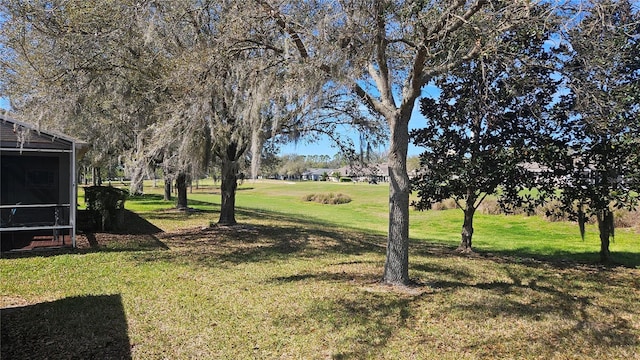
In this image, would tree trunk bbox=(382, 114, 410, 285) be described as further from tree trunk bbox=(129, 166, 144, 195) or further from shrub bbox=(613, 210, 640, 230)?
shrub bbox=(613, 210, 640, 230)

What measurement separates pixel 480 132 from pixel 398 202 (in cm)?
459

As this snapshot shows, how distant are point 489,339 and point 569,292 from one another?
3.07m

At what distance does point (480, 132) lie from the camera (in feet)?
32.2

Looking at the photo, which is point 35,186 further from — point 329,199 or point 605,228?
point 329,199

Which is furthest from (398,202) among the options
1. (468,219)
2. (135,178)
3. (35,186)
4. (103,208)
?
(35,186)

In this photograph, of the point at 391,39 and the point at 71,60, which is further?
the point at 71,60

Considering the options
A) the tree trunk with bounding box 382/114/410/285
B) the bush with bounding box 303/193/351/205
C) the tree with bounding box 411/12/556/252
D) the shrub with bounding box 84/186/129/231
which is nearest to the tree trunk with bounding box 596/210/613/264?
the tree with bounding box 411/12/556/252

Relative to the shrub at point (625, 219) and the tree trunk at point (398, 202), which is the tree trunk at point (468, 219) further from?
the shrub at point (625, 219)

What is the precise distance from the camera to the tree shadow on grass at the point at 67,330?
3.98m

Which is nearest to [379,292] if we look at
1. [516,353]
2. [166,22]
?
[516,353]

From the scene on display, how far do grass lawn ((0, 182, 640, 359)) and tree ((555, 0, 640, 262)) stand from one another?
63.1 inches

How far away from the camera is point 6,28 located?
8.43m

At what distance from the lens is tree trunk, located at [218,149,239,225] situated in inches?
447

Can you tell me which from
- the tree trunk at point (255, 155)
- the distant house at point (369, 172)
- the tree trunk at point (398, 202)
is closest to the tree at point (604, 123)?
the tree trunk at point (398, 202)
